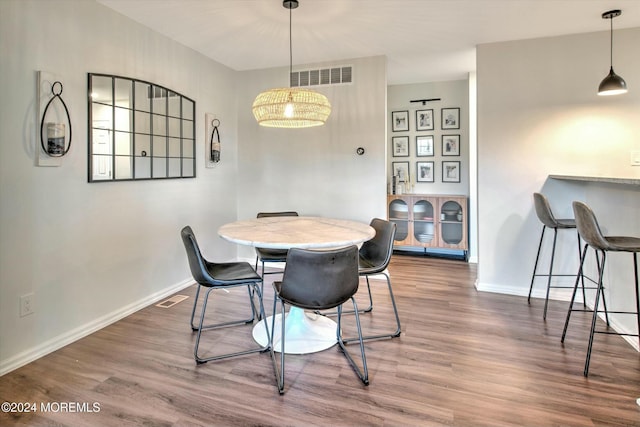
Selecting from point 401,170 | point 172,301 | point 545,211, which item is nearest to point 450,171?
point 401,170

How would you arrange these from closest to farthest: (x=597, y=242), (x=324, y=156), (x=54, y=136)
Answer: (x=597, y=242) < (x=54, y=136) < (x=324, y=156)

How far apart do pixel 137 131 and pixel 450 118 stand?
4.08m

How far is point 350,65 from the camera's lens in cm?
404

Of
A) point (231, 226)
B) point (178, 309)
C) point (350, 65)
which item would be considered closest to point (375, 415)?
point (231, 226)

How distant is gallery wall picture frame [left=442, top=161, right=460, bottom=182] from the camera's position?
520cm

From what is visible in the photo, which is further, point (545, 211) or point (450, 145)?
point (450, 145)

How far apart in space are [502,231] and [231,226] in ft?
8.65

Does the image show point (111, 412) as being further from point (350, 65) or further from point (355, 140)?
point (350, 65)

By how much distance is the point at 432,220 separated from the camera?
16.4ft

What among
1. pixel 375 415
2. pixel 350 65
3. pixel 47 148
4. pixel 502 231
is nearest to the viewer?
pixel 375 415

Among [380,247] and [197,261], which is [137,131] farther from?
[380,247]

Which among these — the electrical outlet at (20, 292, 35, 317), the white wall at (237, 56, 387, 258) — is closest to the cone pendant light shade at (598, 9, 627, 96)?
the white wall at (237, 56, 387, 258)

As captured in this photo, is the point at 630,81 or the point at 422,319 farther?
the point at 630,81

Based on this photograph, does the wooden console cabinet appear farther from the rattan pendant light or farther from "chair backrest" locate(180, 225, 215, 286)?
"chair backrest" locate(180, 225, 215, 286)
